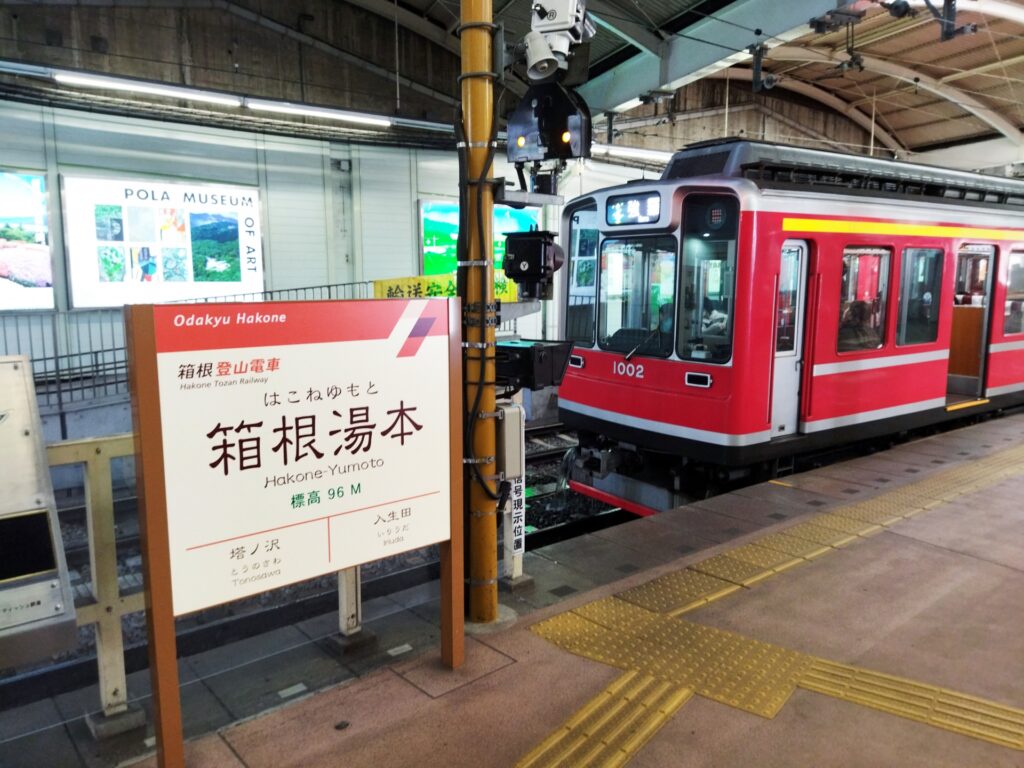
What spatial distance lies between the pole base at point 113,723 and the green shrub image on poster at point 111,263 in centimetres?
947

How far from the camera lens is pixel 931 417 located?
8.19m

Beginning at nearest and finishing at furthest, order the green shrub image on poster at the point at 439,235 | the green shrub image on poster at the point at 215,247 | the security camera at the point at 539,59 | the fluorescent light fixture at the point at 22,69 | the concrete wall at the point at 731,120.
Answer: the security camera at the point at 539,59, the fluorescent light fixture at the point at 22,69, the green shrub image on poster at the point at 215,247, the green shrub image on poster at the point at 439,235, the concrete wall at the point at 731,120

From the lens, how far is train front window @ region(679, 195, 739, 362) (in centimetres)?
605

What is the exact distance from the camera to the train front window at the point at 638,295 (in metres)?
6.44

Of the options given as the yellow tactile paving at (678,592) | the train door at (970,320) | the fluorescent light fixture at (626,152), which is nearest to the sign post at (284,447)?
the yellow tactile paving at (678,592)

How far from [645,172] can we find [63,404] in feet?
42.6

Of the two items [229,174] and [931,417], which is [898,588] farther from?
[229,174]

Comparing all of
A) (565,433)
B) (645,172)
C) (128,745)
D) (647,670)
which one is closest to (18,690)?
(128,745)

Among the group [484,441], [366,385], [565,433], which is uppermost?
[366,385]

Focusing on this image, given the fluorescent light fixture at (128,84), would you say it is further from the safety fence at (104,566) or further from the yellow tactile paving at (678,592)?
the yellow tactile paving at (678,592)

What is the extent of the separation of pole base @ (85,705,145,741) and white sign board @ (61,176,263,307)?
9.35 m

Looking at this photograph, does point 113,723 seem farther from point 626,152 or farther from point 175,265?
point 626,152

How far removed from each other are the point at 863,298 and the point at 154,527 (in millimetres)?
6638

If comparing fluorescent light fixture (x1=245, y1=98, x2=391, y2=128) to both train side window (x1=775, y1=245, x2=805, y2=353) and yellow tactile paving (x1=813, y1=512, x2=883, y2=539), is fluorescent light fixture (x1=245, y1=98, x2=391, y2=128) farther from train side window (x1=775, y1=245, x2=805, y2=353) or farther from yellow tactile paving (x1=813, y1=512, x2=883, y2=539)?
yellow tactile paving (x1=813, y1=512, x2=883, y2=539)
